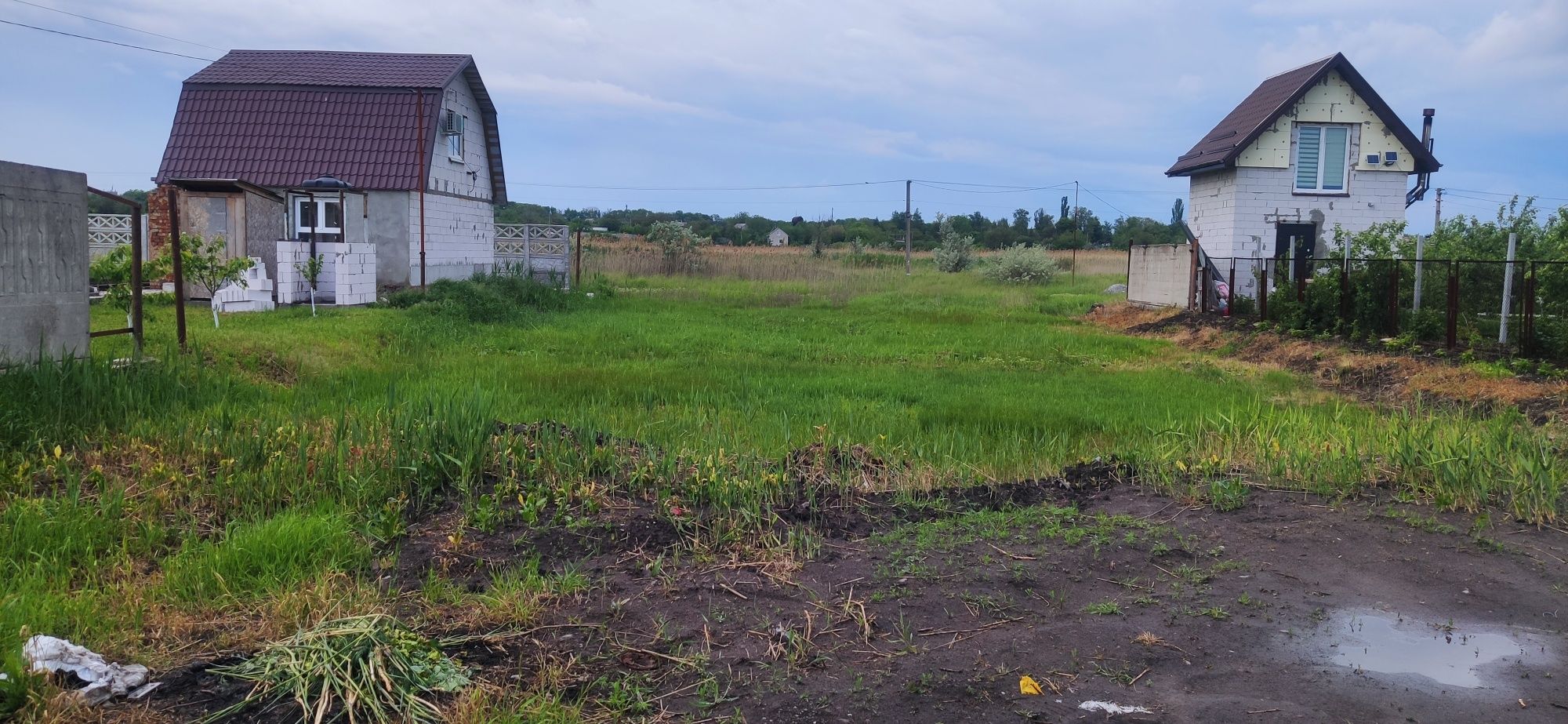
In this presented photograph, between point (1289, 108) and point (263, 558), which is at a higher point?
point (1289, 108)

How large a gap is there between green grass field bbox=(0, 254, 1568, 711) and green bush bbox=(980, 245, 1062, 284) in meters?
28.2

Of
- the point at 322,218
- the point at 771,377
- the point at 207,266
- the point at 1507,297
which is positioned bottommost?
the point at 771,377

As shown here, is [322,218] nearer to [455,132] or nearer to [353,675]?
[455,132]

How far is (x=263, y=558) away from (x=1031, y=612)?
3.65 meters

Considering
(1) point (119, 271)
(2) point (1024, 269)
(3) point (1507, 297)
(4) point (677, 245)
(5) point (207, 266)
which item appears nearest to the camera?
(3) point (1507, 297)

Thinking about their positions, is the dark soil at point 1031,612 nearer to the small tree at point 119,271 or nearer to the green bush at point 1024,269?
the small tree at point 119,271

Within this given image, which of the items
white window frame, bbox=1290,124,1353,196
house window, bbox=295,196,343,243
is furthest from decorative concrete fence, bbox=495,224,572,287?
white window frame, bbox=1290,124,1353,196

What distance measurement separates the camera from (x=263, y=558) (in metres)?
5.39

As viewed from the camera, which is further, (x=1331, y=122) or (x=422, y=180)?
(x=1331, y=122)

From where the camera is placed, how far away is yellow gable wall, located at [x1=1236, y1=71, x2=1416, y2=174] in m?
27.0

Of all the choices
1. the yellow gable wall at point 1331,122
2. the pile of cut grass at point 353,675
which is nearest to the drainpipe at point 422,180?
the yellow gable wall at point 1331,122

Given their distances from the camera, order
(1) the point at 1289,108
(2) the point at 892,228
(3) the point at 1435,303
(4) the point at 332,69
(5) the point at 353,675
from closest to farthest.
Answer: (5) the point at 353,675
(3) the point at 1435,303
(1) the point at 1289,108
(4) the point at 332,69
(2) the point at 892,228

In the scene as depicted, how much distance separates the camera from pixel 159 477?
6.61 meters

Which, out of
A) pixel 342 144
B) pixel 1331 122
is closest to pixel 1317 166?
pixel 1331 122
